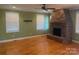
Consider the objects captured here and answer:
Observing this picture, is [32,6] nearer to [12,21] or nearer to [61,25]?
[12,21]

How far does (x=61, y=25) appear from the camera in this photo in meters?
1.80

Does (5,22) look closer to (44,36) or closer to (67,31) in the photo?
(44,36)

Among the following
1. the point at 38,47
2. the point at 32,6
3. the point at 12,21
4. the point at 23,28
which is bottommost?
the point at 38,47

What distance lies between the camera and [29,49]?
178 cm

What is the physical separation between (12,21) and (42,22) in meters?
0.44

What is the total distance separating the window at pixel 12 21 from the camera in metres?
1.76

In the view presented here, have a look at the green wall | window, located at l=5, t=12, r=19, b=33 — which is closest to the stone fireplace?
the green wall

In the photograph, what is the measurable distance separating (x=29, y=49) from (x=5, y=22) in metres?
0.53

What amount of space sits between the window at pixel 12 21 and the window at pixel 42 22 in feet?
1.03

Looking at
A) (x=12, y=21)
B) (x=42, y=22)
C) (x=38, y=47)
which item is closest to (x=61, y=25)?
(x=42, y=22)

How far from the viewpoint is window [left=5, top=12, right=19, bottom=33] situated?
5.77ft

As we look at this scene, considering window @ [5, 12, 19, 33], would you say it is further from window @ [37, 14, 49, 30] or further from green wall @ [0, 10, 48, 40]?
window @ [37, 14, 49, 30]
